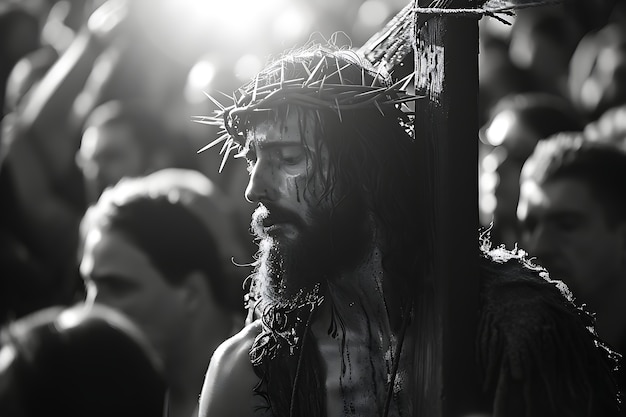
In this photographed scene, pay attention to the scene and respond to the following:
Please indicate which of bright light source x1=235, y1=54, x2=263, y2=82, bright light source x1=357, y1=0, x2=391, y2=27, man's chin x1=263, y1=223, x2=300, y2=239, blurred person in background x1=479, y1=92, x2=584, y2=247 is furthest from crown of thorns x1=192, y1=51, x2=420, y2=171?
bright light source x1=357, y1=0, x2=391, y2=27

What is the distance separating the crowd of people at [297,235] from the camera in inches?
76.2

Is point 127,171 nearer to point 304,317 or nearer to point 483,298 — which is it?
point 304,317

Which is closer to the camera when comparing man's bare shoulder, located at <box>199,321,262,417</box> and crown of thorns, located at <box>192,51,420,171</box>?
crown of thorns, located at <box>192,51,420,171</box>

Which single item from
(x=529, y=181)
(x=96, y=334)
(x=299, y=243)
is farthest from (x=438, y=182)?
(x=529, y=181)

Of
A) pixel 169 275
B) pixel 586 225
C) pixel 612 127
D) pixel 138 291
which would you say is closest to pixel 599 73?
pixel 612 127

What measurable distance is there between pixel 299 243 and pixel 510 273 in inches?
16.4

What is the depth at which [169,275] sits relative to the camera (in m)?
3.30

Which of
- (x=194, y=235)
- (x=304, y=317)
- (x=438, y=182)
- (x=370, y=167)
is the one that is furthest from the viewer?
(x=194, y=235)

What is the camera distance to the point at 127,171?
5078 mm

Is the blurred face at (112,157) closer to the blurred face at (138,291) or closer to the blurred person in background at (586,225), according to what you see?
the blurred face at (138,291)

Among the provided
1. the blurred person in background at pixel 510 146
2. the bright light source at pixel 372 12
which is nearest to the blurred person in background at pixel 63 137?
the bright light source at pixel 372 12

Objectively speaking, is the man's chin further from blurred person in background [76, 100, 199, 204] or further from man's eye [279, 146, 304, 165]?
blurred person in background [76, 100, 199, 204]

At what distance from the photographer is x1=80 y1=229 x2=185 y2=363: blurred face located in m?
3.24

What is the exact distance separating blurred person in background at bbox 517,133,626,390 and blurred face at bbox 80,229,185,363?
118 cm
